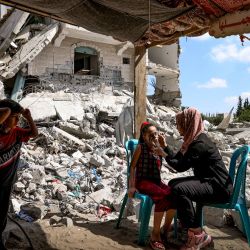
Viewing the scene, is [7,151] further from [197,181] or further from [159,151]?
[197,181]

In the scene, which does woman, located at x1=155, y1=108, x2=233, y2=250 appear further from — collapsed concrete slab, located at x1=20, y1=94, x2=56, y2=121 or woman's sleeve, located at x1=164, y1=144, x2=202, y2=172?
collapsed concrete slab, located at x1=20, y1=94, x2=56, y2=121

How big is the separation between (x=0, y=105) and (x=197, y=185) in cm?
200

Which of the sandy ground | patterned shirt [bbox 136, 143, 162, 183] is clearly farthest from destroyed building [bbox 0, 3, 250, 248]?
patterned shirt [bbox 136, 143, 162, 183]

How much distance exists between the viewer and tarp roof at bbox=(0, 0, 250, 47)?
13.1ft

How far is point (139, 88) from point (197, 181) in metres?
2.17

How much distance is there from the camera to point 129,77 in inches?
776

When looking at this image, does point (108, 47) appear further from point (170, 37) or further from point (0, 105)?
point (0, 105)

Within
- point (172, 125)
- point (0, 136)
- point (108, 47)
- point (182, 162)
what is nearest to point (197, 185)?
point (182, 162)

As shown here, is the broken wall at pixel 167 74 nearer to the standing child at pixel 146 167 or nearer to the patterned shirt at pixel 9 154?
the standing child at pixel 146 167

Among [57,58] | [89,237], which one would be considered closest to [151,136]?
[89,237]

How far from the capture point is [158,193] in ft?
12.2

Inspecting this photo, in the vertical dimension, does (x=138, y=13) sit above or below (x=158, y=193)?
above

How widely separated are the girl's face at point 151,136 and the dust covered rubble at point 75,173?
1.36 metres

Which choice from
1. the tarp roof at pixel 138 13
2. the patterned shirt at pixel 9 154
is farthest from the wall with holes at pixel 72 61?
the patterned shirt at pixel 9 154
